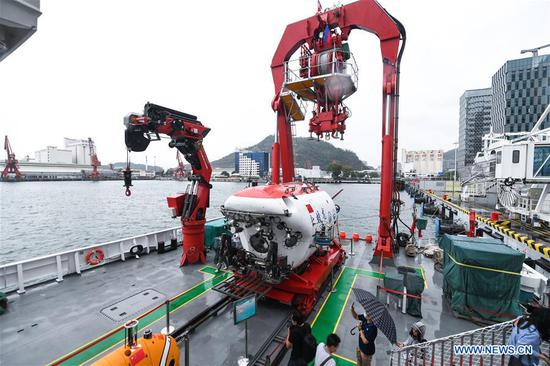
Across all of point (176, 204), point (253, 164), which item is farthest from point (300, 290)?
Result: point (253, 164)

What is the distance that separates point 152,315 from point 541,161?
21095 millimetres

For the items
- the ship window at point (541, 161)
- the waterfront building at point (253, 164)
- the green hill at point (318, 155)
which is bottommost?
the ship window at point (541, 161)

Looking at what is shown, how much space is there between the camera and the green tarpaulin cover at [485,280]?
5.72m

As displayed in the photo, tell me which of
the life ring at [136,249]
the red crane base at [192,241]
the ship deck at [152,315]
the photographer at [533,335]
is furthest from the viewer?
the life ring at [136,249]

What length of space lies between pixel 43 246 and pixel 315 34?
24.2 meters

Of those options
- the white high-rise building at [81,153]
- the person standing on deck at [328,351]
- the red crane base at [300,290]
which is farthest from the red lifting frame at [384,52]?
the white high-rise building at [81,153]

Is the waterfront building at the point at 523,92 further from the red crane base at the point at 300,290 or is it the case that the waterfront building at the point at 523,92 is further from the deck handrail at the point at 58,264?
the deck handrail at the point at 58,264

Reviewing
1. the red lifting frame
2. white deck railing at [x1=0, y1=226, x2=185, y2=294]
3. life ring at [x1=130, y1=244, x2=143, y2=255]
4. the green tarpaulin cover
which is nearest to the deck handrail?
white deck railing at [x1=0, y1=226, x2=185, y2=294]

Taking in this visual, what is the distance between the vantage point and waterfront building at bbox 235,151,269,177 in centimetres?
10497

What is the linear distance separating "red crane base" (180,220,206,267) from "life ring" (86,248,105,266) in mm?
3131

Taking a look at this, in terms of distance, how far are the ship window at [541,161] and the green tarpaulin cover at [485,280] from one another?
11916 mm

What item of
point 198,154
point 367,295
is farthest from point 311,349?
point 198,154

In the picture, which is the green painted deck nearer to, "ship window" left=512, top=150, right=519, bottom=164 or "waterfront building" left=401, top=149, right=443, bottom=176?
Answer: "ship window" left=512, top=150, right=519, bottom=164

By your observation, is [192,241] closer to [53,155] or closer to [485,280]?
[485,280]
